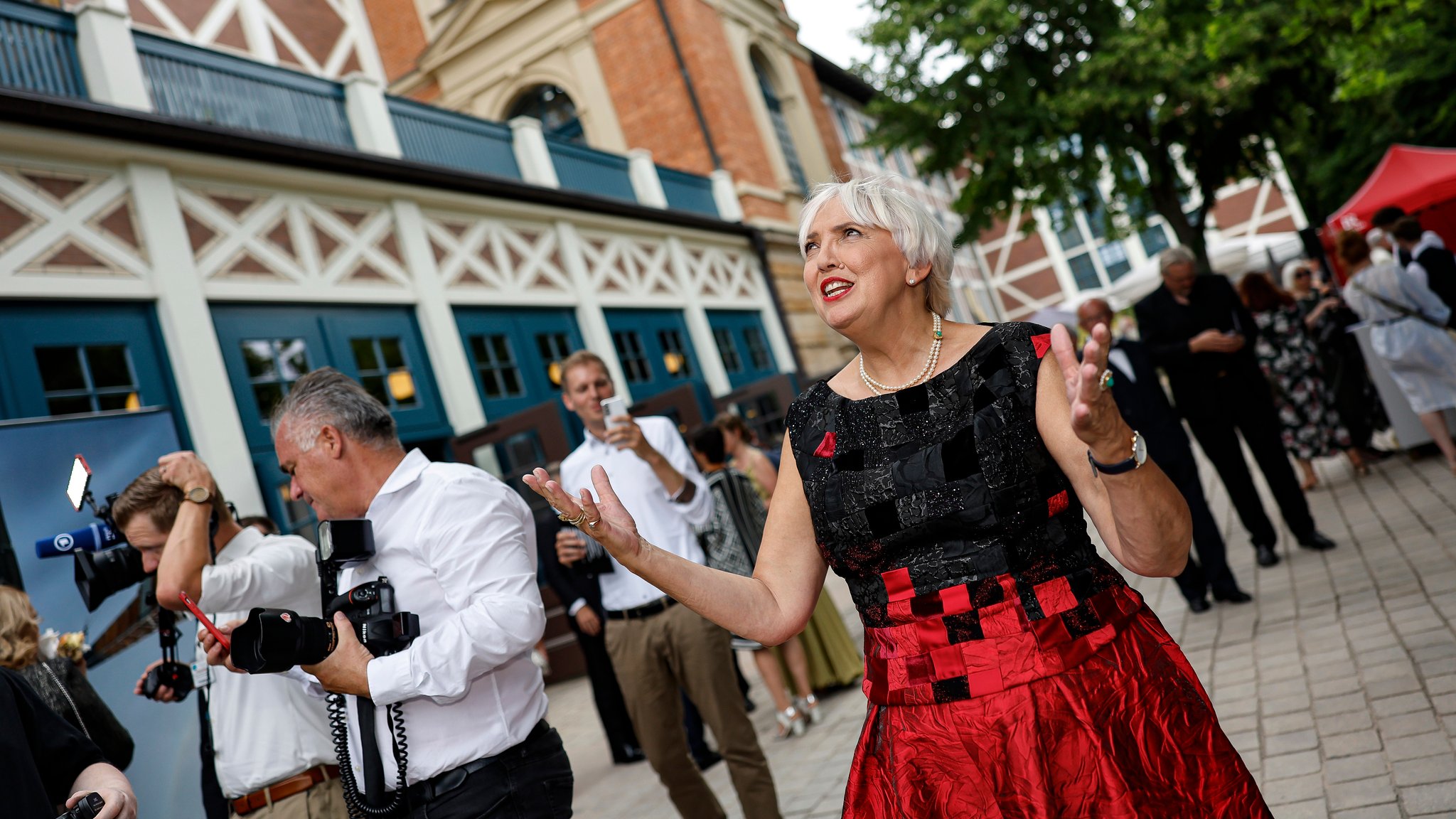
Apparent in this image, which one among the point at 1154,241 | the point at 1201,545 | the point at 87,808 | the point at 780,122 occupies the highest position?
the point at 780,122

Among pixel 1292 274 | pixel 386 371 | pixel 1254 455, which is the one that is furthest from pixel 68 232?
pixel 1292 274

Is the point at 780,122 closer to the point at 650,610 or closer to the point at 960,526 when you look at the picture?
the point at 650,610

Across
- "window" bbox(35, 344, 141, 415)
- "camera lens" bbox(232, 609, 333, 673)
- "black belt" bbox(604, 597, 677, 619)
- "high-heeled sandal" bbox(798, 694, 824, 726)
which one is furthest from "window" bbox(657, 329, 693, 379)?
"camera lens" bbox(232, 609, 333, 673)

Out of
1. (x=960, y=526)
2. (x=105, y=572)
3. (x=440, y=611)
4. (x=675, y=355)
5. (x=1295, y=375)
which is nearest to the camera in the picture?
(x=960, y=526)

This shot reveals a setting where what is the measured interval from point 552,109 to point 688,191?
4177 mm

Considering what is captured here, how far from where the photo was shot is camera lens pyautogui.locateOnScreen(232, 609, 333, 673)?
233 cm

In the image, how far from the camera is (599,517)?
213 centimetres

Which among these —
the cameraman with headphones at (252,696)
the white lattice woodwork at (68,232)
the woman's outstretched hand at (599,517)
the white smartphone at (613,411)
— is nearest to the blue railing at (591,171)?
the white lattice woodwork at (68,232)

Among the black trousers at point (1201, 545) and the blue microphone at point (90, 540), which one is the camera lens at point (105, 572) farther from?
the black trousers at point (1201, 545)

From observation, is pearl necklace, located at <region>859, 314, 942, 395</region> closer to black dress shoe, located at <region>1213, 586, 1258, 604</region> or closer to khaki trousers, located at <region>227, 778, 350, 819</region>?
khaki trousers, located at <region>227, 778, 350, 819</region>

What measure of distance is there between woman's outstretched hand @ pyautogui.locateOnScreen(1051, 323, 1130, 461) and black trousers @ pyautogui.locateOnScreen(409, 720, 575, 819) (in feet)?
5.66

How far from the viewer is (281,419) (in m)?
2.87

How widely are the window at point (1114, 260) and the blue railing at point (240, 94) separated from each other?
37678 mm

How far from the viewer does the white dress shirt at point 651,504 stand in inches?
193
